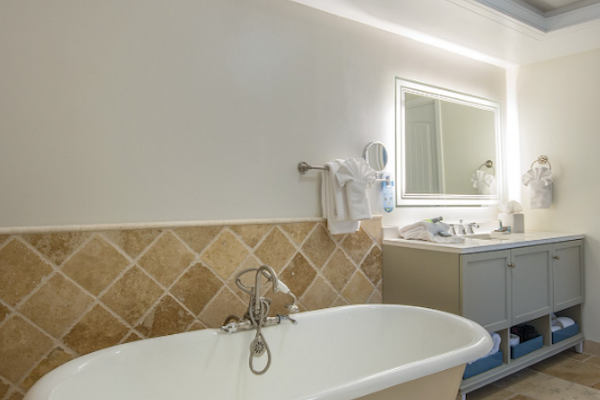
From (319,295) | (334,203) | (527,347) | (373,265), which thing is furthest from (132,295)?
(527,347)

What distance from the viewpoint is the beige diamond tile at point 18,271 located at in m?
1.59

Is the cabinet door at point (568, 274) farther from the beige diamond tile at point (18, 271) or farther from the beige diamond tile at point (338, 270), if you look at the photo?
the beige diamond tile at point (18, 271)

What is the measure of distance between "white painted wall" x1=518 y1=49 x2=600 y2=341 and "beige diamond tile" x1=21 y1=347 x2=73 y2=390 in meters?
3.32

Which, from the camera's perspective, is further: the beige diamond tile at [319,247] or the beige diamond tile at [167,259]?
the beige diamond tile at [319,247]

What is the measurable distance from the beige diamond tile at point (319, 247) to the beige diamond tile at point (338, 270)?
50 millimetres

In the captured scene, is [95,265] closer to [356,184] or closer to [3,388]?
[3,388]

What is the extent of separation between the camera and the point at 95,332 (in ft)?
5.75

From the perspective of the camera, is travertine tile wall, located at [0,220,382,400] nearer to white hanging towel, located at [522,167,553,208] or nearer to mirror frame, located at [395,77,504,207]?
mirror frame, located at [395,77,504,207]

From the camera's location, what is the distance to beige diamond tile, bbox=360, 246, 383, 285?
2582 millimetres

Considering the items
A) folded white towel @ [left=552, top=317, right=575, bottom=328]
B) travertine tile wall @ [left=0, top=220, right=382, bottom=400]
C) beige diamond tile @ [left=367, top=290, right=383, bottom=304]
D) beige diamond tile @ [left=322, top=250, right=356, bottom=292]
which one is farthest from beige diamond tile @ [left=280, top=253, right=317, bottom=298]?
folded white towel @ [left=552, top=317, right=575, bottom=328]

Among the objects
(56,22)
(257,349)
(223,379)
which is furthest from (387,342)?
(56,22)


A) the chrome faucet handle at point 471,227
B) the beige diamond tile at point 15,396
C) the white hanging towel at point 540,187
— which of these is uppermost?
the white hanging towel at point 540,187

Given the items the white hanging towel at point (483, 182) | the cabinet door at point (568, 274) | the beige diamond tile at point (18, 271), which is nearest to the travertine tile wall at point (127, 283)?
the beige diamond tile at point (18, 271)

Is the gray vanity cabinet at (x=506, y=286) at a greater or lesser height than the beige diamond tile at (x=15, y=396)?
greater
